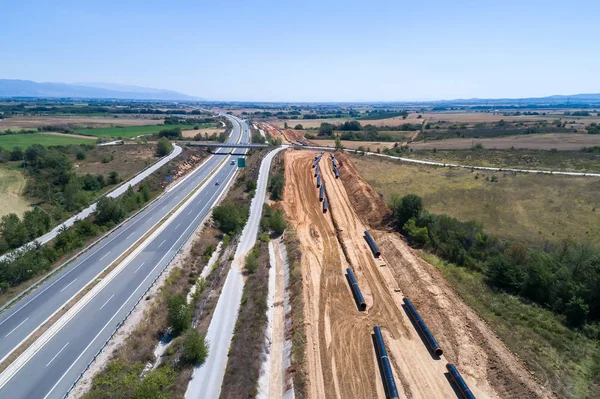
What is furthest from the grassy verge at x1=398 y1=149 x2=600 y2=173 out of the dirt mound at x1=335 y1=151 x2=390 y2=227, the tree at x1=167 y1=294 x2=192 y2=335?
the tree at x1=167 y1=294 x2=192 y2=335

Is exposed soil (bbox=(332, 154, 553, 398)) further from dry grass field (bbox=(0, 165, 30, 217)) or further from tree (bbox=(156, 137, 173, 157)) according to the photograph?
tree (bbox=(156, 137, 173, 157))

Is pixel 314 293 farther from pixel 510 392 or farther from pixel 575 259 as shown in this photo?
pixel 575 259

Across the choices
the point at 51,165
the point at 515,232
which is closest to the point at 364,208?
the point at 515,232

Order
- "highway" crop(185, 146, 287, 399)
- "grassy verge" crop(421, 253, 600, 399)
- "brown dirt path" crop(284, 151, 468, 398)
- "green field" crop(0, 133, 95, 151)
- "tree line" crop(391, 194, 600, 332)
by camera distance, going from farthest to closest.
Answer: "green field" crop(0, 133, 95, 151) < "tree line" crop(391, 194, 600, 332) < "brown dirt path" crop(284, 151, 468, 398) < "highway" crop(185, 146, 287, 399) < "grassy verge" crop(421, 253, 600, 399)

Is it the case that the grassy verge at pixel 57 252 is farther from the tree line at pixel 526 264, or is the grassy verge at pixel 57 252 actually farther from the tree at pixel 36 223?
the tree line at pixel 526 264

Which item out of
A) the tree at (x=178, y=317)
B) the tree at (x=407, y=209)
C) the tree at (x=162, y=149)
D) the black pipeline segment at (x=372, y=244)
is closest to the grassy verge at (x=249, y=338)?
the tree at (x=178, y=317)

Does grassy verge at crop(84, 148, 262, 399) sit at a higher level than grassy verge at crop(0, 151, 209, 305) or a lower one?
lower
